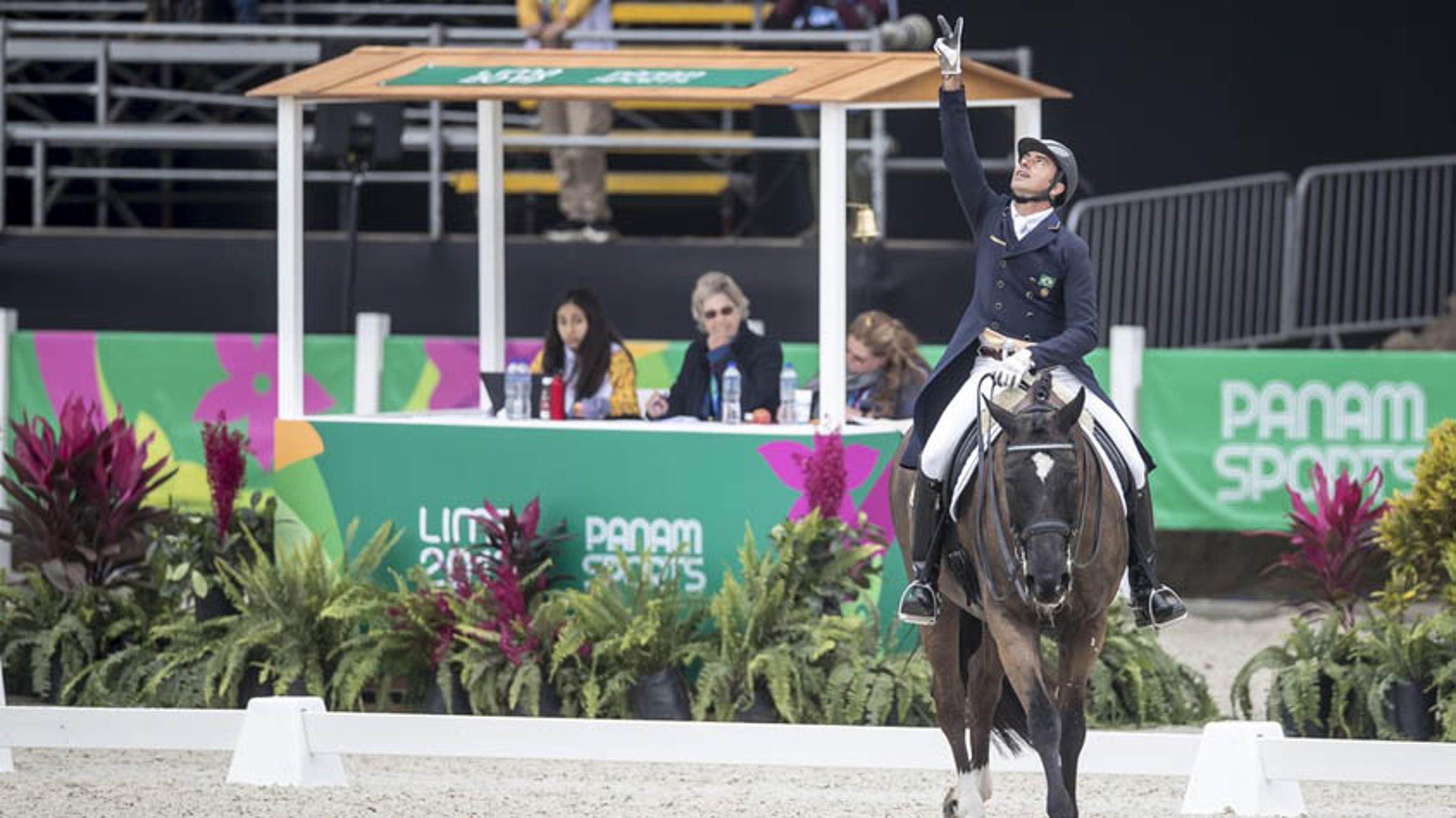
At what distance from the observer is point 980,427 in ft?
27.4

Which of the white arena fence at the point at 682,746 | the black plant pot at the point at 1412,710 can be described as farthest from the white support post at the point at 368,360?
the black plant pot at the point at 1412,710

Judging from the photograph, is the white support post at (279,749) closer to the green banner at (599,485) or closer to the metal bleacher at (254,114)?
the green banner at (599,485)

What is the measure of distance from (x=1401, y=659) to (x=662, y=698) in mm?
3020

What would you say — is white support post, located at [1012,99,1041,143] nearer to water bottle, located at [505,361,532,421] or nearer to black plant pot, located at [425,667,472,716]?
water bottle, located at [505,361,532,421]

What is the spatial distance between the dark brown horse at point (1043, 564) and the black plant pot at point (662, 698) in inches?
92.4

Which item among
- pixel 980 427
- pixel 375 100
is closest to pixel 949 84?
pixel 980 427

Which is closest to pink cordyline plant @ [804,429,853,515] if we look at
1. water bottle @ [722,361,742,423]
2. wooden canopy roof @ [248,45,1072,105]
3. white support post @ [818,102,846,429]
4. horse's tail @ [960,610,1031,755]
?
white support post @ [818,102,846,429]

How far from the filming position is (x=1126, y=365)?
14.8 metres

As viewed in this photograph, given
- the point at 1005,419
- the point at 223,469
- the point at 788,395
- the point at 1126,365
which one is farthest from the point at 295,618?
the point at 1126,365

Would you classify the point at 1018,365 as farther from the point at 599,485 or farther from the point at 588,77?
the point at 588,77

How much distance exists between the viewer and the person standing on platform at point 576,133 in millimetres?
16812

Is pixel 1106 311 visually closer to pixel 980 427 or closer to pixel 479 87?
pixel 479 87

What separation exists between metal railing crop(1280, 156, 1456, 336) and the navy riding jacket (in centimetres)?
827

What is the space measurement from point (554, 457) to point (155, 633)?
75.0 inches
